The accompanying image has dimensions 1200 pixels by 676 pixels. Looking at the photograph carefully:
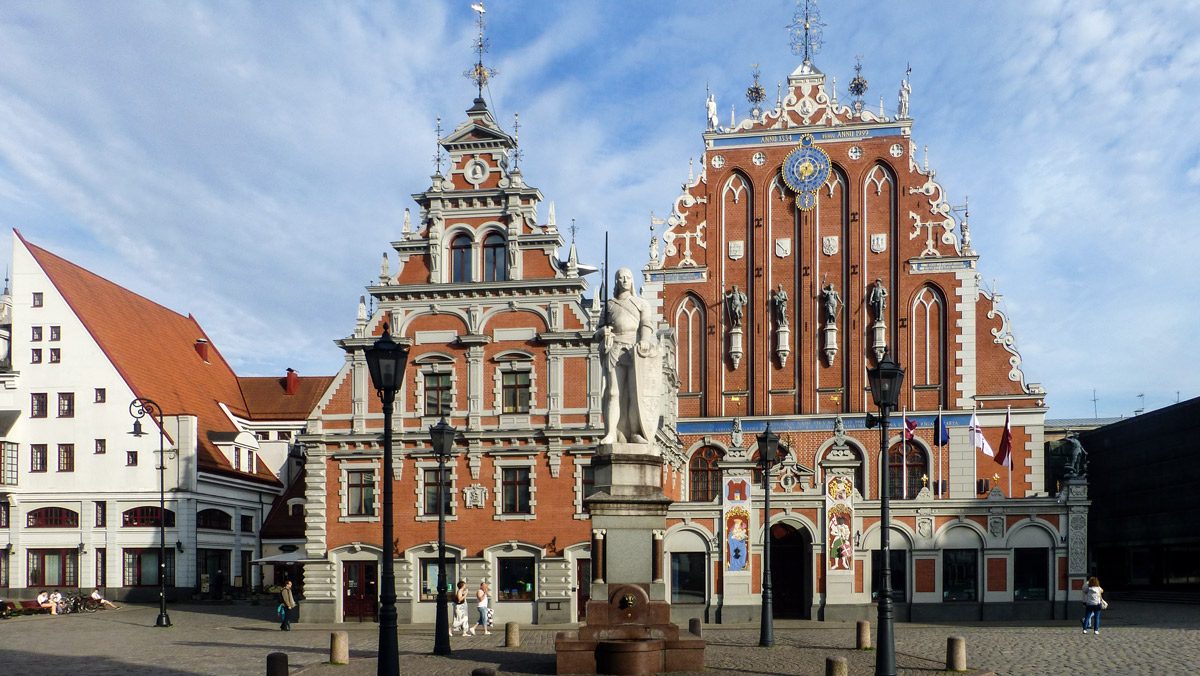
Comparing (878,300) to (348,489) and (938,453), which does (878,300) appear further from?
(348,489)

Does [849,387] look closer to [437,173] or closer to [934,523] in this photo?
[934,523]

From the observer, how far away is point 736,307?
4422cm

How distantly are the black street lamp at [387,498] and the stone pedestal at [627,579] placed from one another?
3006mm

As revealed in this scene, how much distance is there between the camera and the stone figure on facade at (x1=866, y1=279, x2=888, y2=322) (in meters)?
43.3

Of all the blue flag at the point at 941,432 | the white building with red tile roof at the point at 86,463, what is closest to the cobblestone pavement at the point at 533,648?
the blue flag at the point at 941,432

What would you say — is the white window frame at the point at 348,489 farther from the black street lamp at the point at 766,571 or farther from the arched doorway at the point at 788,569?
the black street lamp at the point at 766,571

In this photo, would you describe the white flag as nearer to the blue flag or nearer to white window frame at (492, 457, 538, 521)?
the blue flag

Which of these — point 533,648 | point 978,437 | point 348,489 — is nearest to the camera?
point 533,648

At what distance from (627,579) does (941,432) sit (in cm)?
Result: 2620

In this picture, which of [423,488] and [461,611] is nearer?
[461,611]

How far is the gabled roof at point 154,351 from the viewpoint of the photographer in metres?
50.3

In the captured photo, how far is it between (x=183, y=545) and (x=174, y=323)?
1581 centimetres

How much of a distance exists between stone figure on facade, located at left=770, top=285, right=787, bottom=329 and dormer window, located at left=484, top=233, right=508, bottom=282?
11729 millimetres

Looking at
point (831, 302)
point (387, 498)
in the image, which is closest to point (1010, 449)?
point (831, 302)
